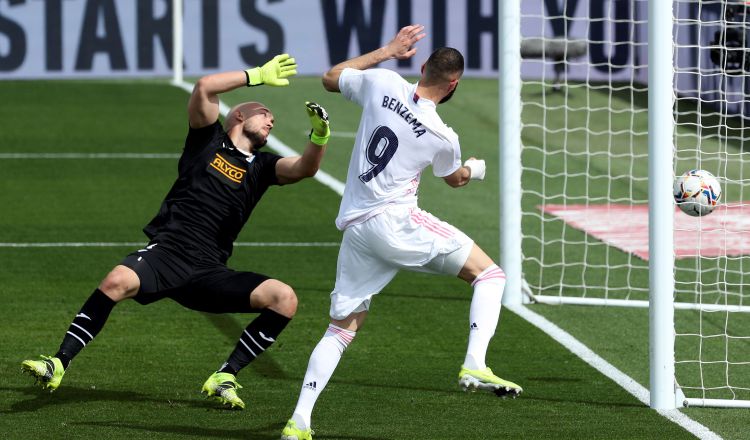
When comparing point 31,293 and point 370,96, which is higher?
point 370,96

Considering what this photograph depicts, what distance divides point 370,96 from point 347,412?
6.19 feet

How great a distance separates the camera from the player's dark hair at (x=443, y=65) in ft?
23.6

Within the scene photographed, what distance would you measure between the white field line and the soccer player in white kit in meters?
1.31

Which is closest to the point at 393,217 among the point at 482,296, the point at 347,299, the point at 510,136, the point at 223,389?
the point at 347,299

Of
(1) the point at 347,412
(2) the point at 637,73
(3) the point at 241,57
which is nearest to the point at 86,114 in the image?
(3) the point at 241,57

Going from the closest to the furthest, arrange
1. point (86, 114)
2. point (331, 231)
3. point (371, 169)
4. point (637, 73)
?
1. point (371, 169)
2. point (331, 231)
3. point (86, 114)
4. point (637, 73)

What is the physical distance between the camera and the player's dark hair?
7.18 metres

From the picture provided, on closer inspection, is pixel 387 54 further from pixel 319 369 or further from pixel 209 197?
pixel 319 369

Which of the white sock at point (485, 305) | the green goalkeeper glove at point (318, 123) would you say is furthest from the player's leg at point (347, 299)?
the green goalkeeper glove at point (318, 123)

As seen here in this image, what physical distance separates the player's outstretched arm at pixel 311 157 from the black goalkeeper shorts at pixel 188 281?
2.08ft

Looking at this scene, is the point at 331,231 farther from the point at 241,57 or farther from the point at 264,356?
the point at 241,57

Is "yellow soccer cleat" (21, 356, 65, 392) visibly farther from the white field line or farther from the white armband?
the white field line

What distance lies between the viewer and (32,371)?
24.6 ft

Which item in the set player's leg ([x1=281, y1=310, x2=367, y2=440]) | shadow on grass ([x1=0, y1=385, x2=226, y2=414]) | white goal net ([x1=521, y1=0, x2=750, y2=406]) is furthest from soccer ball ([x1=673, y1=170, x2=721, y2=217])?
shadow on grass ([x1=0, y1=385, x2=226, y2=414])
